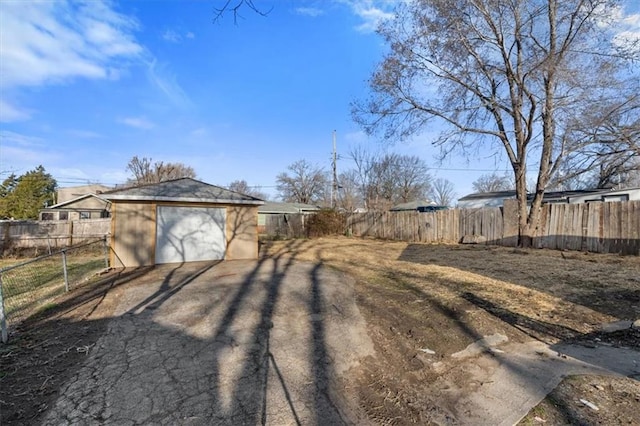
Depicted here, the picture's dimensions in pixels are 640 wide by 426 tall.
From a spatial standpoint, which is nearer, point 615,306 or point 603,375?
point 603,375

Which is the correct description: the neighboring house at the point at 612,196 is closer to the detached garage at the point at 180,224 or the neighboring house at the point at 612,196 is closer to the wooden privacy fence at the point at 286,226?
the wooden privacy fence at the point at 286,226

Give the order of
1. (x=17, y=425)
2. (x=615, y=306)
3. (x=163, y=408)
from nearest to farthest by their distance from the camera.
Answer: (x=17, y=425), (x=163, y=408), (x=615, y=306)

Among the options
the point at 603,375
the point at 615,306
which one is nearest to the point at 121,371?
the point at 603,375

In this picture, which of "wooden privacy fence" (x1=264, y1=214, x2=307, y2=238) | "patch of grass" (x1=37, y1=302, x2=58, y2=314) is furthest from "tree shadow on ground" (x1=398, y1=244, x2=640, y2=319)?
"wooden privacy fence" (x1=264, y1=214, x2=307, y2=238)

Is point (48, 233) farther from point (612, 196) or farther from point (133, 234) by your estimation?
point (612, 196)

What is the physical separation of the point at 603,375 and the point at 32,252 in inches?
737

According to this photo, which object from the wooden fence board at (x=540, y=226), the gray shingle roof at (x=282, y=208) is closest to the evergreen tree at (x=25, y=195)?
the gray shingle roof at (x=282, y=208)

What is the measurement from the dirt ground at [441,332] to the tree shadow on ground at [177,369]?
0.04 metres

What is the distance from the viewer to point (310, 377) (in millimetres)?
3221

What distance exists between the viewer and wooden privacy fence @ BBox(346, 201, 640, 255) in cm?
994

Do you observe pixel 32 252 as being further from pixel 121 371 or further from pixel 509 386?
pixel 509 386

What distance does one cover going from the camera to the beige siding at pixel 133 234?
30.2ft

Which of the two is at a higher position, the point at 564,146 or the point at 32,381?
the point at 564,146

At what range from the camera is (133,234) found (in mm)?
9391
